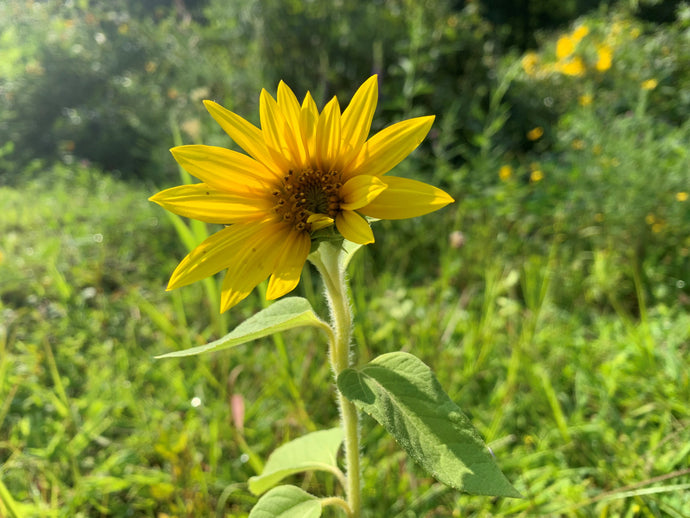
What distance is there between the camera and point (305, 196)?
0.77 m

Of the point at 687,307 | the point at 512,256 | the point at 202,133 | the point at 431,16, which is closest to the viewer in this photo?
the point at 687,307

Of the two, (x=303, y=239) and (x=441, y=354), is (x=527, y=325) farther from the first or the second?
(x=303, y=239)

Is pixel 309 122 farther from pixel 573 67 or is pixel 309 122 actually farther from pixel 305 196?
pixel 573 67

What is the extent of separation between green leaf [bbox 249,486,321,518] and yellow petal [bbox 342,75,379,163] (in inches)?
26.0

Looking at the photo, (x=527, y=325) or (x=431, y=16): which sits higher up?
(x=431, y=16)

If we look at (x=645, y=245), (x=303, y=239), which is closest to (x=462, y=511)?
(x=303, y=239)

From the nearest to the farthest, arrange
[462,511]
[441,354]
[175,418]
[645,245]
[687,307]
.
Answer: [462,511] → [175,418] → [441,354] → [687,307] → [645,245]

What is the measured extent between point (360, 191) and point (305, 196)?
0.40 feet

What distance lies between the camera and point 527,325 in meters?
1.88

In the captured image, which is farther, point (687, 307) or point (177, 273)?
point (687, 307)

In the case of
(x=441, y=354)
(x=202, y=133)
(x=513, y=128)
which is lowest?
(x=441, y=354)

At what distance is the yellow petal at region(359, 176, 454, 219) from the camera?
69cm

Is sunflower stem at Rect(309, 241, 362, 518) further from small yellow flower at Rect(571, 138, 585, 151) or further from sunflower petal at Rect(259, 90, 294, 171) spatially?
small yellow flower at Rect(571, 138, 585, 151)

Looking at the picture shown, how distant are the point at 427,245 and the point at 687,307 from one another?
4.57 ft
